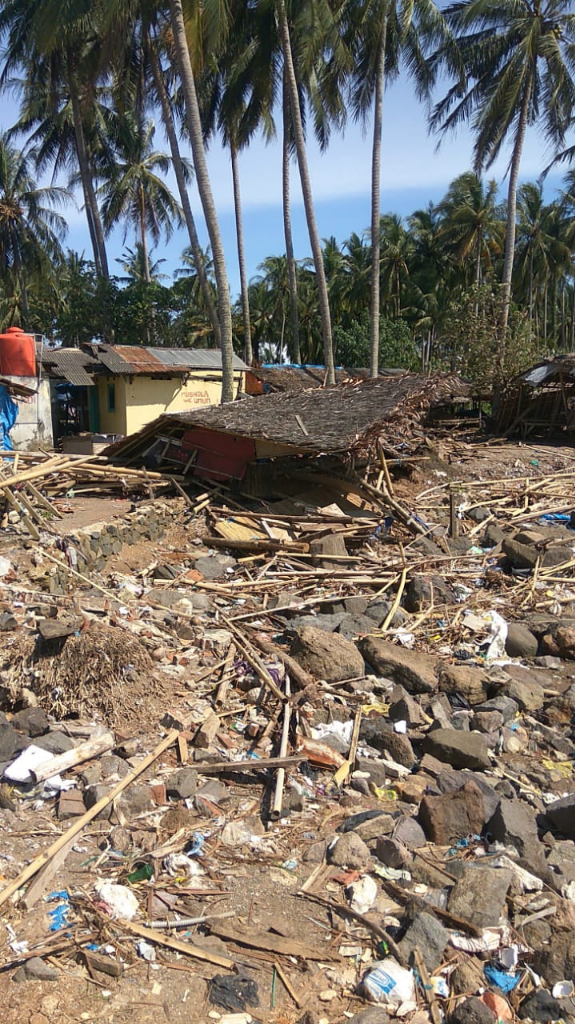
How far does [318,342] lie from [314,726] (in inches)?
1358

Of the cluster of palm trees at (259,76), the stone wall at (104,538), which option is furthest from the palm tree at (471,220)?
the stone wall at (104,538)

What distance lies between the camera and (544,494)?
497 inches

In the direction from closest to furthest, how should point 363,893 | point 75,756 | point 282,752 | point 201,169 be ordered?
point 363,893, point 75,756, point 282,752, point 201,169

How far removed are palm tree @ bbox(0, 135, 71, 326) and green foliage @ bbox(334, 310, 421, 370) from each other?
1357 centimetres

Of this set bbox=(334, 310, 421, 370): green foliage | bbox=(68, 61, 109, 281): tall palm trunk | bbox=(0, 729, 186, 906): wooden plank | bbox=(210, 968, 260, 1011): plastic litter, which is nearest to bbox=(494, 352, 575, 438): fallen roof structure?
bbox=(334, 310, 421, 370): green foliage

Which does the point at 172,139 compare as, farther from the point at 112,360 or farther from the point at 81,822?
the point at 81,822

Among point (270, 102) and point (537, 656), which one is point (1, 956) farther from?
point (270, 102)

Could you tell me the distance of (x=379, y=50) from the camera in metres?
20.1

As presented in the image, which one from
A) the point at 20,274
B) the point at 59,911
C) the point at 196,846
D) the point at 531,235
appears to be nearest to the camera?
the point at 59,911

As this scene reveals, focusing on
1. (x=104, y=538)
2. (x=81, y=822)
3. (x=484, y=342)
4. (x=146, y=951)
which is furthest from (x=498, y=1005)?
(x=484, y=342)

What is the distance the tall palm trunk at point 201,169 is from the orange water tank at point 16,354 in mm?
4399

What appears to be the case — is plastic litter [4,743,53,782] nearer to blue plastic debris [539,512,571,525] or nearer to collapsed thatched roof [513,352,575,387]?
blue plastic debris [539,512,571,525]

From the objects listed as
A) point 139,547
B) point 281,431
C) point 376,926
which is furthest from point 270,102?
point 376,926

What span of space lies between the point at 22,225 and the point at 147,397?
47.9 feet
